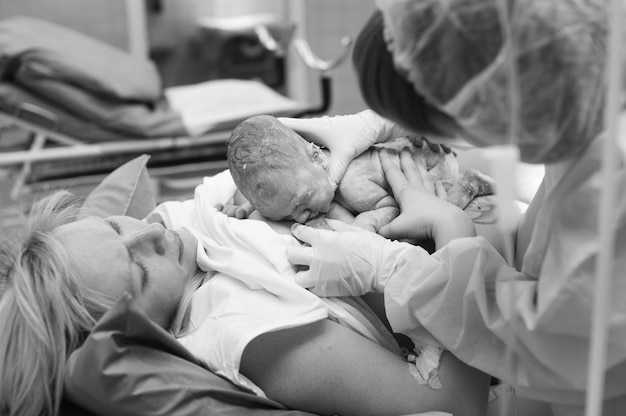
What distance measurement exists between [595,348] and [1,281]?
1.00 m

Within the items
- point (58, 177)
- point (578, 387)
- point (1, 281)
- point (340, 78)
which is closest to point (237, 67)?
point (340, 78)

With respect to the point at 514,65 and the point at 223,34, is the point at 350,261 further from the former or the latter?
the point at 223,34

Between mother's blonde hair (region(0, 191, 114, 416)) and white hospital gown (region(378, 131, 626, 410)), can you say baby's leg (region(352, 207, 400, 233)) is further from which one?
mother's blonde hair (region(0, 191, 114, 416))

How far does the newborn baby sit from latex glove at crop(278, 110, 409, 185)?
20 mm

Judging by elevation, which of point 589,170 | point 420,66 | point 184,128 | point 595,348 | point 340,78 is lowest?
point 340,78

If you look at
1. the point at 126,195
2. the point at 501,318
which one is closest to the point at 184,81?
the point at 126,195

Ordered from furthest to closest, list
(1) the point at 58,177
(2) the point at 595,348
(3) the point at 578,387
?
(1) the point at 58,177 → (3) the point at 578,387 → (2) the point at 595,348

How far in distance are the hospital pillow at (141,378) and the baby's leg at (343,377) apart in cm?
4

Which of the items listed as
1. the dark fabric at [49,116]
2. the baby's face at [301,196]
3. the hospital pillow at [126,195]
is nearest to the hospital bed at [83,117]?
the dark fabric at [49,116]

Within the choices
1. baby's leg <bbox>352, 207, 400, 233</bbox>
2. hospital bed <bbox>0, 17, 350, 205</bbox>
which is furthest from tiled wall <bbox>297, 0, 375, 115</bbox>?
baby's leg <bbox>352, 207, 400, 233</bbox>

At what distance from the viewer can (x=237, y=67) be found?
180 inches

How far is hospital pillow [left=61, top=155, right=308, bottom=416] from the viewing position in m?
1.22

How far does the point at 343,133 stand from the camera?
160 cm

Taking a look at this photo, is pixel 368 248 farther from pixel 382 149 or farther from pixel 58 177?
pixel 58 177
